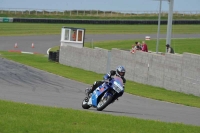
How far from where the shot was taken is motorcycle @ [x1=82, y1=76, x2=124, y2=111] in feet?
55.3

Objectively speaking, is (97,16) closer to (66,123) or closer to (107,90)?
(107,90)

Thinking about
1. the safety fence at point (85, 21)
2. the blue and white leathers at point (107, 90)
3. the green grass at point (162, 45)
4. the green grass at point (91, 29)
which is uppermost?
the safety fence at point (85, 21)

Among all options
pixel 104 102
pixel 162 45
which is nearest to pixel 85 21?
pixel 162 45

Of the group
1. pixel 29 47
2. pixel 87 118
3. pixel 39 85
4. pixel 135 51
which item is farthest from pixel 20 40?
pixel 87 118

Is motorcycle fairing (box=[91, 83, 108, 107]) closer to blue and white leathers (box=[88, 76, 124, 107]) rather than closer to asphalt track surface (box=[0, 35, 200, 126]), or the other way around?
blue and white leathers (box=[88, 76, 124, 107])

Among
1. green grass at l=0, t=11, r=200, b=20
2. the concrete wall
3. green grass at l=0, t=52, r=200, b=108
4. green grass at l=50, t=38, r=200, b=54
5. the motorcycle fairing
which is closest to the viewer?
the motorcycle fairing

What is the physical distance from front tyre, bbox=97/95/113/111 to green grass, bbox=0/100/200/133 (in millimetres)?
3416

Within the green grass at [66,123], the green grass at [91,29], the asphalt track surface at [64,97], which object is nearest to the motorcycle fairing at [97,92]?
the asphalt track surface at [64,97]

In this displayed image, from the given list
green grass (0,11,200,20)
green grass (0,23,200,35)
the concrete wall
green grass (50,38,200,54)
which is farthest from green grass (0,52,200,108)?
green grass (0,11,200,20)

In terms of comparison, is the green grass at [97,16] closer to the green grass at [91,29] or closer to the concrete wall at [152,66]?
the green grass at [91,29]

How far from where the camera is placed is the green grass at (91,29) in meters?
72.2

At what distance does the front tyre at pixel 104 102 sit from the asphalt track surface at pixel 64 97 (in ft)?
0.46

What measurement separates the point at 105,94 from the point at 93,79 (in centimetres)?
1526

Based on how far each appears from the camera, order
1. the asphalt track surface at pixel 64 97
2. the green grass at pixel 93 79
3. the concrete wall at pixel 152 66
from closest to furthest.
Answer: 1. the asphalt track surface at pixel 64 97
2. the green grass at pixel 93 79
3. the concrete wall at pixel 152 66
